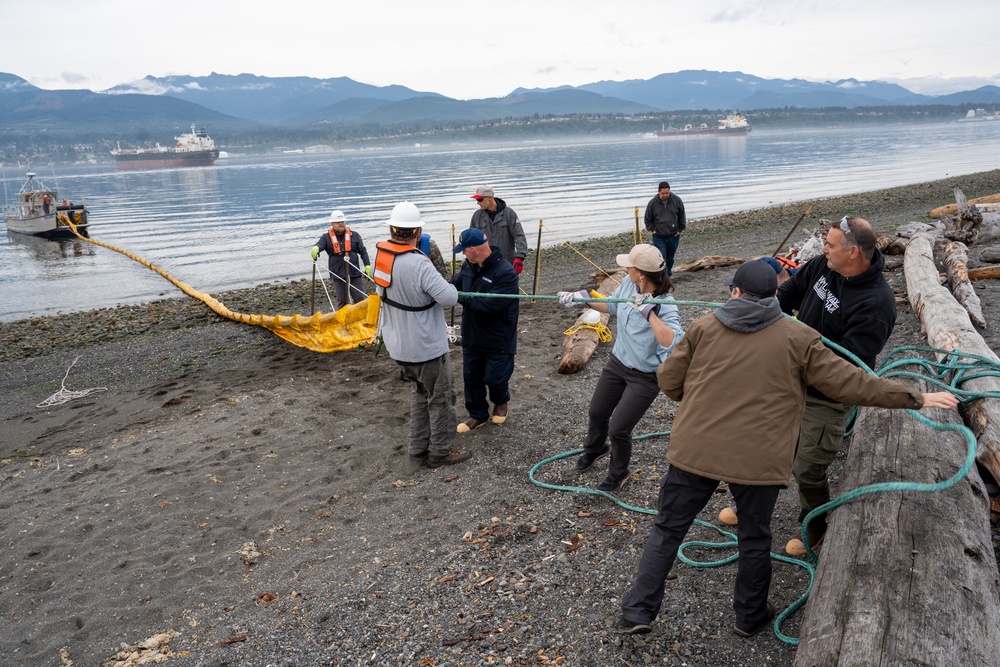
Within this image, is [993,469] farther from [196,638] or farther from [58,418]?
[58,418]

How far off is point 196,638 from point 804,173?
58.0 m

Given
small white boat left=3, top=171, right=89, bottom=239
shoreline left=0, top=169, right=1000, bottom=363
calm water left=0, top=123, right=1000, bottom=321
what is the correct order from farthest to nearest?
small white boat left=3, top=171, right=89, bottom=239, calm water left=0, top=123, right=1000, bottom=321, shoreline left=0, top=169, right=1000, bottom=363

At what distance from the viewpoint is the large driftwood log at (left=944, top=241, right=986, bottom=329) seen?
807cm

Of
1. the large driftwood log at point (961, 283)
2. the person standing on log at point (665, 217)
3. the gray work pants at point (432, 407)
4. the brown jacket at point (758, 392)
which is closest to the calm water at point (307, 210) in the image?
the person standing on log at point (665, 217)

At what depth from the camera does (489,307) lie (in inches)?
234

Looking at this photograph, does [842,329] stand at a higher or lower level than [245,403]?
higher

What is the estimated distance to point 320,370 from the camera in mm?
9008

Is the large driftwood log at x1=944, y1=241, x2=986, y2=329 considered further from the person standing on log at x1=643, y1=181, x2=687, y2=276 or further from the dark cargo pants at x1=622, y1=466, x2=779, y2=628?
the dark cargo pants at x1=622, y1=466, x2=779, y2=628

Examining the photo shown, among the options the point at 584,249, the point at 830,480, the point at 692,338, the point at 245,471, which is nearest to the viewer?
the point at 692,338

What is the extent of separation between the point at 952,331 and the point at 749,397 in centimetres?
498

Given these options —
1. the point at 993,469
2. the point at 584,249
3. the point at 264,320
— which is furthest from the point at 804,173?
the point at 993,469

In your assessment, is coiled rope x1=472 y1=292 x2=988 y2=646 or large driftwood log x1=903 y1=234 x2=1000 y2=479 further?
large driftwood log x1=903 y1=234 x2=1000 y2=479

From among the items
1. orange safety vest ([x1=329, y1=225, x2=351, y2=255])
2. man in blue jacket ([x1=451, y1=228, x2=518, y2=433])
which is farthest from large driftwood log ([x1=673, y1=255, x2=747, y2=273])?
man in blue jacket ([x1=451, y1=228, x2=518, y2=433])

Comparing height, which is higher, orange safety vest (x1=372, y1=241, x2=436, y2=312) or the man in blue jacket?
orange safety vest (x1=372, y1=241, x2=436, y2=312)
